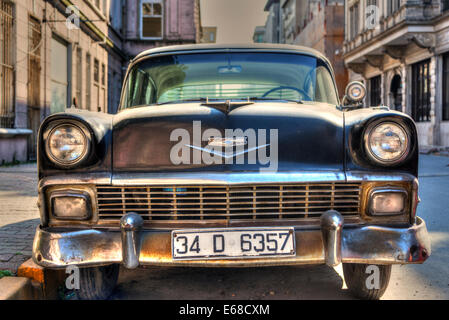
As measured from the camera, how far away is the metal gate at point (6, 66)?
10125mm

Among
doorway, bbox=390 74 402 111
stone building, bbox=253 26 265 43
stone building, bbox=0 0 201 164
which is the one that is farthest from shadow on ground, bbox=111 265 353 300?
stone building, bbox=253 26 265 43

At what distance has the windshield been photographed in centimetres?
334

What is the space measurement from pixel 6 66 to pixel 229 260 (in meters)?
9.79

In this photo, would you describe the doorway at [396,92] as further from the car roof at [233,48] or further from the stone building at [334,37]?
the car roof at [233,48]

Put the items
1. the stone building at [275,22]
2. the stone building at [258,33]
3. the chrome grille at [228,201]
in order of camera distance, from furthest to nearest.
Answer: the stone building at [258,33] → the stone building at [275,22] → the chrome grille at [228,201]

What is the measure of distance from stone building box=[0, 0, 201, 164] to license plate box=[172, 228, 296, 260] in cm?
249

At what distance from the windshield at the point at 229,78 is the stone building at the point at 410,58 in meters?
15.4

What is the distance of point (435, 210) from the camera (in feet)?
18.4

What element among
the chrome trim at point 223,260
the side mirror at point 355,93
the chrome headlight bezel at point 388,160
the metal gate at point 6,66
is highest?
the metal gate at point 6,66

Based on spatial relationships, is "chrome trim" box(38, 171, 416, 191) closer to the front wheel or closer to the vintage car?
the vintage car

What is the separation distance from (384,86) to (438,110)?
5683 millimetres

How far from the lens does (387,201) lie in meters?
2.41

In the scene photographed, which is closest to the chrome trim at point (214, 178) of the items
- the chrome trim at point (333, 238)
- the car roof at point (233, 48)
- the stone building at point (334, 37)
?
the chrome trim at point (333, 238)

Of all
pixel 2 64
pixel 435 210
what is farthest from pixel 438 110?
pixel 2 64
